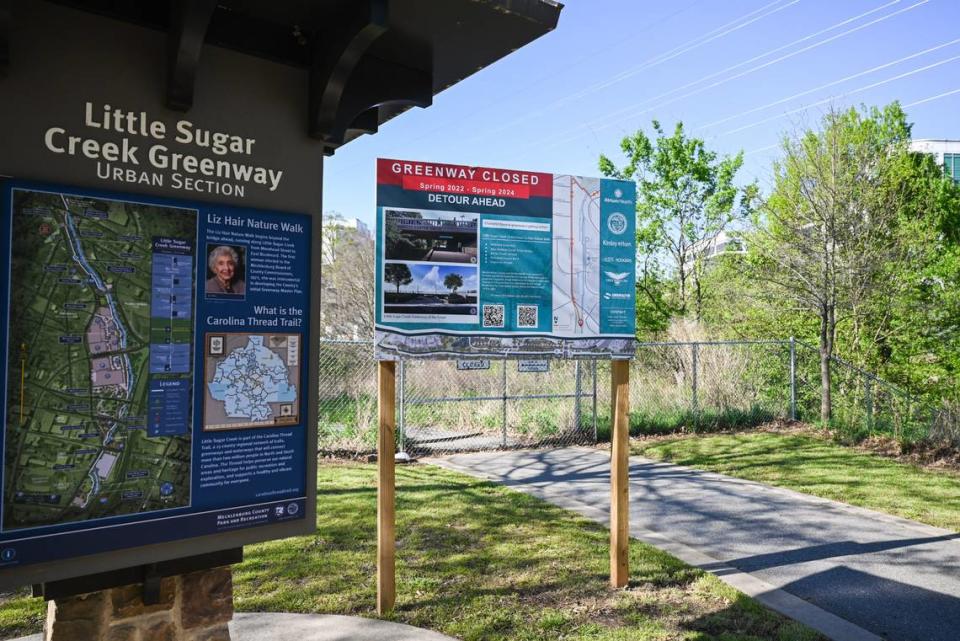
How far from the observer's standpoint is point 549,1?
3051 millimetres

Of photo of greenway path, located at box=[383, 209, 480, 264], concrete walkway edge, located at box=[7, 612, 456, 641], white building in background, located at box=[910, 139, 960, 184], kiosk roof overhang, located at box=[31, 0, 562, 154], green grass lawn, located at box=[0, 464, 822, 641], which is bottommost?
green grass lawn, located at box=[0, 464, 822, 641]

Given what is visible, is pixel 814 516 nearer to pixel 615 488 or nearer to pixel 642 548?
pixel 642 548

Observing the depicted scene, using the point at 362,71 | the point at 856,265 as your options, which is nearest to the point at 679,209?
the point at 856,265

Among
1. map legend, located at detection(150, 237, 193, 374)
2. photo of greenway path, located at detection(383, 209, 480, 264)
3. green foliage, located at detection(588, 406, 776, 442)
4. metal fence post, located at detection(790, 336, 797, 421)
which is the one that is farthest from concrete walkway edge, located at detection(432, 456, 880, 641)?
metal fence post, located at detection(790, 336, 797, 421)

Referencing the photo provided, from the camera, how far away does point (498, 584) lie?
16.7 feet

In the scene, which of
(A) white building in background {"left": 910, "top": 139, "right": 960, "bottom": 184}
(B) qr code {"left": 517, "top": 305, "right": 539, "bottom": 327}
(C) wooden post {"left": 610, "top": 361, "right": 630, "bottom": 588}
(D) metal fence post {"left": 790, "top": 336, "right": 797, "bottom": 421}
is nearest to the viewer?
(B) qr code {"left": 517, "top": 305, "right": 539, "bottom": 327}

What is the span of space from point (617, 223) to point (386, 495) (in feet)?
8.98

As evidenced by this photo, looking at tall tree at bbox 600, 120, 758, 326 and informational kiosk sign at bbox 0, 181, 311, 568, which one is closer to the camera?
informational kiosk sign at bbox 0, 181, 311, 568

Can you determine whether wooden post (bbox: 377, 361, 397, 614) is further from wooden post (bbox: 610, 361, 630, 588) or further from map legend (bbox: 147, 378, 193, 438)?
map legend (bbox: 147, 378, 193, 438)

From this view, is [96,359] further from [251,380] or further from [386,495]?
[386,495]

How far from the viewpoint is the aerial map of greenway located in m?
2.42

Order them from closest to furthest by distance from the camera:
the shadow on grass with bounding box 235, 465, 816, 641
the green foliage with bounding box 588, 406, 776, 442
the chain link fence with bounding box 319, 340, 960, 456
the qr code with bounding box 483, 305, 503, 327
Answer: the shadow on grass with bounding box 235, 465, 816, 641, the qr code with bounding box 483, 305, 503, 327, the chain link fence with bounding box 319, 340, 960, 456, the green foliage with bounding box 588, 406, 776, 442

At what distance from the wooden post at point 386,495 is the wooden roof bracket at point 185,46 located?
2.34m

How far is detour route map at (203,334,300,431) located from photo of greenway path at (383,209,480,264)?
1.69m
